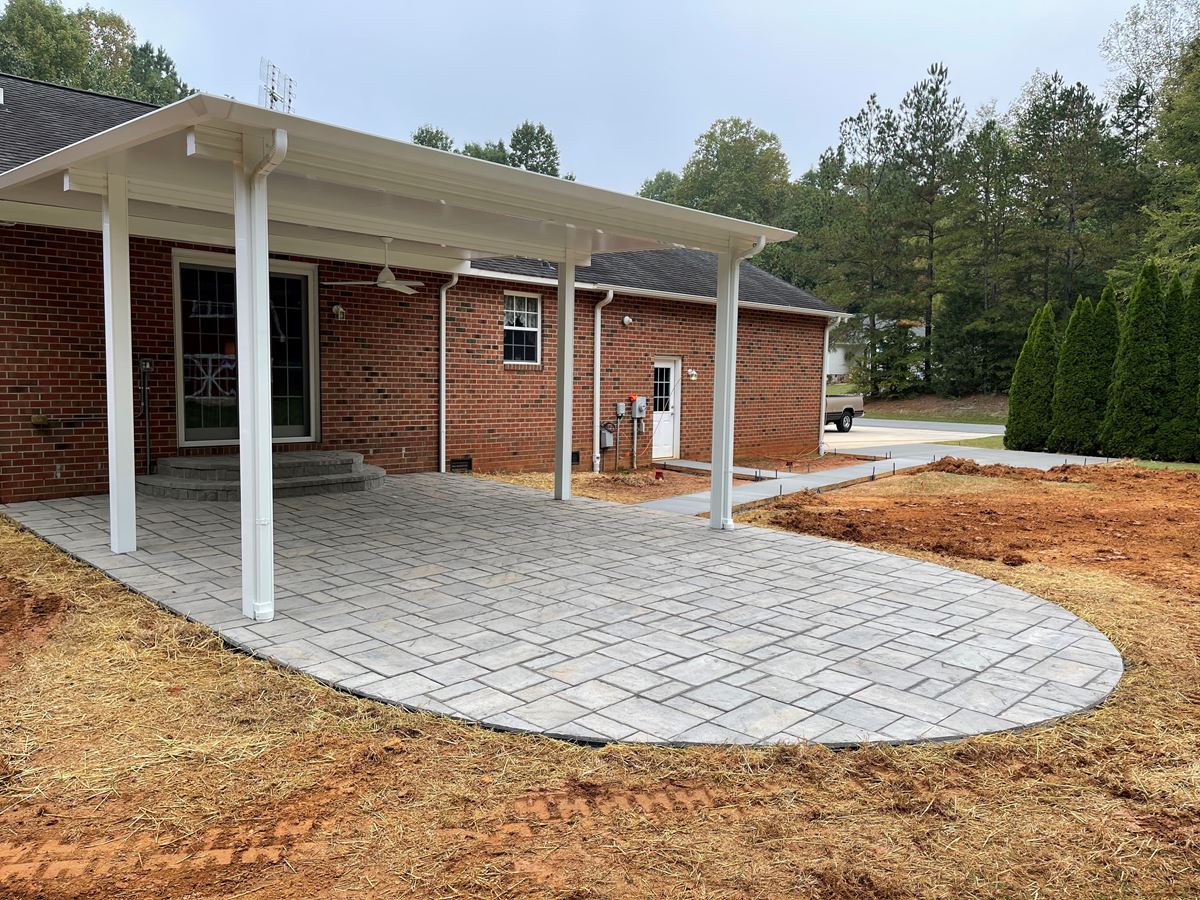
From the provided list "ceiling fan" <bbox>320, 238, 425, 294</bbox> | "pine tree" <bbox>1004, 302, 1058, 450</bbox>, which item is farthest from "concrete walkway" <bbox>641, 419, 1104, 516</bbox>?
"ceiling fan" <bbox>320, 238, 425, 294</bbox>

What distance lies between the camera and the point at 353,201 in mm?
6410

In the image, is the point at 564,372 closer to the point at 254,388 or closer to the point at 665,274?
the point at 254,388

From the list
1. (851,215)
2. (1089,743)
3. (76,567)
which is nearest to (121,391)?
(76,567)

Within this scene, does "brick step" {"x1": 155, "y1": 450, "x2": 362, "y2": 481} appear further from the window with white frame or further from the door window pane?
the window with white frame

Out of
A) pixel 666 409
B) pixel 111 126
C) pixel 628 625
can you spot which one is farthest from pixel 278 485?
pixel 666 409

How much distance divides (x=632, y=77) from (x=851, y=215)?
1319 inches

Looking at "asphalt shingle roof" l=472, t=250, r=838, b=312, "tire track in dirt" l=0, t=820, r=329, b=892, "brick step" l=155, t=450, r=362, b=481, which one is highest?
"asphalt shingle roof" l=472, t=250, r=838, b=312

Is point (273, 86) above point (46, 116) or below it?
above

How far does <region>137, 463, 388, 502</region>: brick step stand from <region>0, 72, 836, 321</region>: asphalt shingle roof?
312cm

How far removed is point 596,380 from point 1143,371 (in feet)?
35.0

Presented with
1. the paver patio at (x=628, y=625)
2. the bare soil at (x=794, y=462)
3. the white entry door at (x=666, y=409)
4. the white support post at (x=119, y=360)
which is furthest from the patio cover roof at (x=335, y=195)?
the bare soil at (x=794, y=462)

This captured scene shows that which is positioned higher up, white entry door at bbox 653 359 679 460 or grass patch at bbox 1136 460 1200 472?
white entry door at bbox 653 359 679 460

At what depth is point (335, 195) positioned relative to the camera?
6191 mm

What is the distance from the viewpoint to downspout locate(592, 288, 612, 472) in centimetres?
1245
